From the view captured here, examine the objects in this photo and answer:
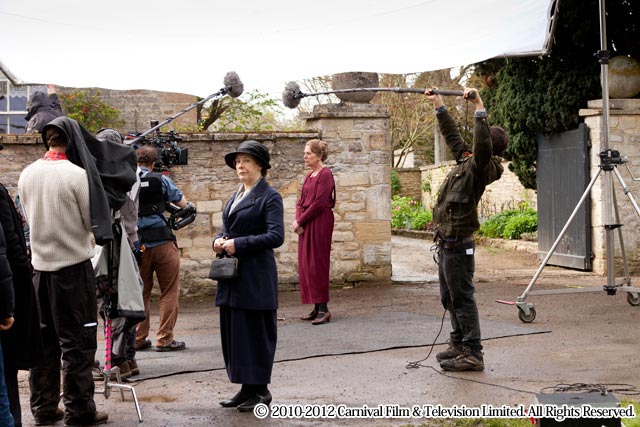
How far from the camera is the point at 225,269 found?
5.77 metres

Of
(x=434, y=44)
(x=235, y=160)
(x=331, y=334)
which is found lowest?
(x=331, y=334)

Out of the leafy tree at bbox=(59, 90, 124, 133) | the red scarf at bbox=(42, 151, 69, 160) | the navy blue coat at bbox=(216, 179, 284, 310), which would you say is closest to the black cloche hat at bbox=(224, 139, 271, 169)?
the navy blue coat at bbox=(216, 179, 284, 310)

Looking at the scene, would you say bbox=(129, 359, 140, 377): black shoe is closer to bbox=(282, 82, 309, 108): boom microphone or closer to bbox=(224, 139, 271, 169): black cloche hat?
bbox=(224, 139, 271, 169): black cloche hat

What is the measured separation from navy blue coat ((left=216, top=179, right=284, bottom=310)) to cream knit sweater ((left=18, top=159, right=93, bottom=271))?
0.96 meters

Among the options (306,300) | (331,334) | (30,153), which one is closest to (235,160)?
(331,334)

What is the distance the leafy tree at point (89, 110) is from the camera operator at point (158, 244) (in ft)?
41.2

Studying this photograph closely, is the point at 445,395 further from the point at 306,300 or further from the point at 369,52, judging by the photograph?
the point at 369,52

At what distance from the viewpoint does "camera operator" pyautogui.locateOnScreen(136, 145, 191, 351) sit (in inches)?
301

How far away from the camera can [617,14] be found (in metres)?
13.2

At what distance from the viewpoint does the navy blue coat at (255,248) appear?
5.77m

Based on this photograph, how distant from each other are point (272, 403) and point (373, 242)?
6.20 metres

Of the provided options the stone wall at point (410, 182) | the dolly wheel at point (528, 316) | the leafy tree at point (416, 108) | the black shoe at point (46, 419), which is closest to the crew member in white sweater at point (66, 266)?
the black shoe at point (46, 419)

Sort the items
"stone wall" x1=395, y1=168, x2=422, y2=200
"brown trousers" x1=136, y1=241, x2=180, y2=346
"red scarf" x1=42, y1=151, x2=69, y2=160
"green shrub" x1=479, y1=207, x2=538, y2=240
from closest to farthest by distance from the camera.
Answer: "red scarf" x1=42, y1=151, x2=69, y2=160
"brown trousers" x1=136, y1=241, x2=180, y2=346
"green shrub" x1=479, y1=207, x2=538, y2=240
"stone wall" x1=395, y1=168, x2=422, y2=200

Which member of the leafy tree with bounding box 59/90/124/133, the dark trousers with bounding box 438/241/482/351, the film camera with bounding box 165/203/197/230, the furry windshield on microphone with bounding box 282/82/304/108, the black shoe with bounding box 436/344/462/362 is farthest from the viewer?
the leafy tree with bounding box 59/90/124/133
